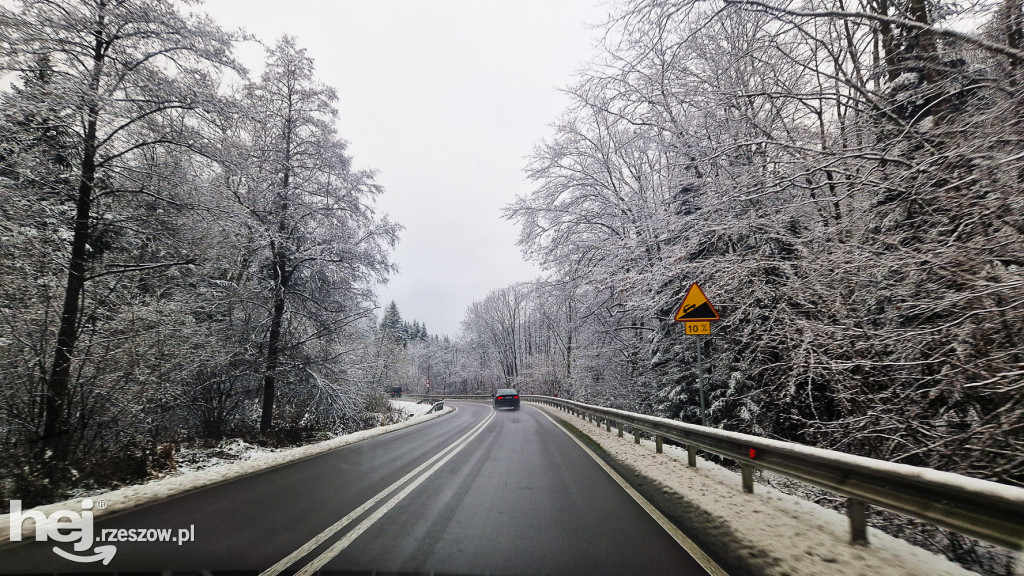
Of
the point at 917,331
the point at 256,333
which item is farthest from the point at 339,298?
the point at 917,331

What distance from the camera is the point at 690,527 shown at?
4078 millimetres

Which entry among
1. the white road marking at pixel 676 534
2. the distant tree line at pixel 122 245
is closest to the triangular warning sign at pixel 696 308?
the white road marking at pixel 676 534

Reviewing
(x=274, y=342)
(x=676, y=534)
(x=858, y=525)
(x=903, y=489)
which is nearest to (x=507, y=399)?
(x=274, y=342)

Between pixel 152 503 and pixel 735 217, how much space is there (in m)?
10.0

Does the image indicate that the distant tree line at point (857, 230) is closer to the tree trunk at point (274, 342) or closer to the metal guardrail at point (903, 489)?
the metal guardrail at point (903, 489)

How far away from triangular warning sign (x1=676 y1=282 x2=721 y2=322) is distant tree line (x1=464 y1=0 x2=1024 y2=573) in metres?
0.48

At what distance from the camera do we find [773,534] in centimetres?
386

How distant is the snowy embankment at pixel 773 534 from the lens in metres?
3.13

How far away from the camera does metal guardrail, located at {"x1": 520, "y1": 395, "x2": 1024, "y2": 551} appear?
2.46m

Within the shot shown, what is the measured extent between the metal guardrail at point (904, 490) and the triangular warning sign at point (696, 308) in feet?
8.52

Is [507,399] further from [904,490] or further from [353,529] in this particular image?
[904,490]

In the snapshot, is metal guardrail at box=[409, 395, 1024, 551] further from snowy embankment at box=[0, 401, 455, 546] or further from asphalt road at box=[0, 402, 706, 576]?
snowy embankment at box=[0, 401, 455, 546]

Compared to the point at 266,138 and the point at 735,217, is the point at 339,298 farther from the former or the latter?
the point at 735,217

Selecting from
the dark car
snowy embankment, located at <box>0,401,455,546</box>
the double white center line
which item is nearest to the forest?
snowy embankment, located at <box>0,401,455,546</box>
